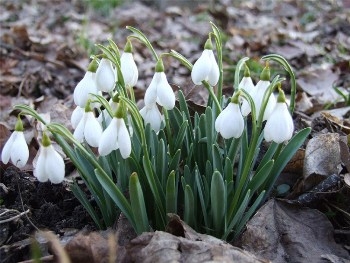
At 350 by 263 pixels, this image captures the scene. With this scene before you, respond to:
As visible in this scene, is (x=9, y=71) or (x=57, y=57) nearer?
(x=9, y=71)

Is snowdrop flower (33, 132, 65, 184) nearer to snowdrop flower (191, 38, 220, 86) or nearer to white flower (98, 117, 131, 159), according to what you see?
white flower (98, 117, 131, 159)

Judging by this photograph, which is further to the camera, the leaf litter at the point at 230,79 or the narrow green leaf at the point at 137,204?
the leaf litter at the point at 230,79

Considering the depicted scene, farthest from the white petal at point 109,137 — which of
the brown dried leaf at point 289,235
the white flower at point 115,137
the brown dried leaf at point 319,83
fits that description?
the brown dried leaf at point 319,83

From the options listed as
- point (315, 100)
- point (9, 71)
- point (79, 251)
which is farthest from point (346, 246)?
point (9, 71)

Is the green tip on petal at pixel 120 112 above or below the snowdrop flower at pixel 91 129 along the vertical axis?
above

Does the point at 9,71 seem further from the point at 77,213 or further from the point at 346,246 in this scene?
the point at 346,246

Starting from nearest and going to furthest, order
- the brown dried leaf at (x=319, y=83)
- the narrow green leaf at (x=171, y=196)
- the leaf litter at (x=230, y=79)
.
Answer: the narrow green leaf at (x=171, y=196) < the leaf litter at (x=230, y=79) < the brown dried leaf at (x=319, y=83)

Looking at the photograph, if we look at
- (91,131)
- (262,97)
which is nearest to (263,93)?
(262,97)

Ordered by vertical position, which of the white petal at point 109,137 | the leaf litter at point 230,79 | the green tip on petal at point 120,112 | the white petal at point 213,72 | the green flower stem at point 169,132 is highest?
the white petal at point 213,72

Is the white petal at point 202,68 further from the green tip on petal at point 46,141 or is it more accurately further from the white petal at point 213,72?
the green tip on petal at point 46,141
